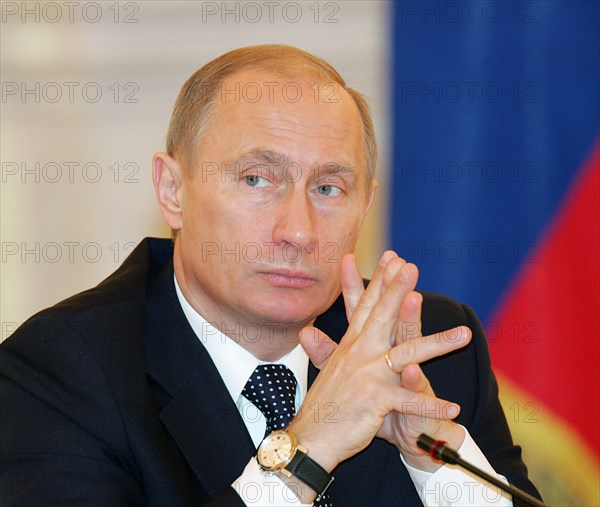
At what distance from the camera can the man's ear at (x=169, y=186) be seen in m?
2.60

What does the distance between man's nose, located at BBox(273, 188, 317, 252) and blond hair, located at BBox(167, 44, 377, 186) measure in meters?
0.34

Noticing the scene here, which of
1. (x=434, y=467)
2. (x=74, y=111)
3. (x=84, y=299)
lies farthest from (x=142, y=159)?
(x=434, y=467)

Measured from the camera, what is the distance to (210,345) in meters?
2.49

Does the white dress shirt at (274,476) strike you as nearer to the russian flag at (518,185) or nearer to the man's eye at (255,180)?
the man's eye at (255,180)

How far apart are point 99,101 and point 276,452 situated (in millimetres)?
2047

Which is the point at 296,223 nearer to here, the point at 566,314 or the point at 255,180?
the point at 255,180

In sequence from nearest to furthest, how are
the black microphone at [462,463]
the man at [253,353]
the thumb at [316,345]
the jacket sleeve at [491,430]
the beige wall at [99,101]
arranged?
1. the black microphone at [462,463]
2. the man at [253,353]
3. the thumb at [316,345]
4. the jacket sleeve at [491,430]
5. the beige wall at [99,101]

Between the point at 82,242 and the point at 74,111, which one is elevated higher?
the point at 74,111

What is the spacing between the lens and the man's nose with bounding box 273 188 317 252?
2.29 metres

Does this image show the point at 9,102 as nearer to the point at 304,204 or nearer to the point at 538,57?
the point at 304,204

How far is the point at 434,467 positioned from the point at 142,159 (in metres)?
1.89

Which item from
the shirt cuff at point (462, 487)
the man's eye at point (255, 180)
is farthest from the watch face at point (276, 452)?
the man's eye at point (255, 180)

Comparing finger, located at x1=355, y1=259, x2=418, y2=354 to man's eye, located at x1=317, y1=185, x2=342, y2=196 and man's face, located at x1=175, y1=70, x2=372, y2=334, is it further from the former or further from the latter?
man's eye, located at x1=317, y1=185, x2=342, y2=196

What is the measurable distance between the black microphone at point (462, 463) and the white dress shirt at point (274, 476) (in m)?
0.32
